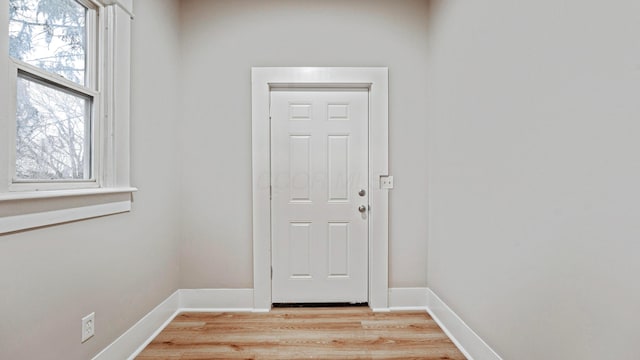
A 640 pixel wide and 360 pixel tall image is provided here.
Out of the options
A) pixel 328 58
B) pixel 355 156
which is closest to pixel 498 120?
pixel 355 156

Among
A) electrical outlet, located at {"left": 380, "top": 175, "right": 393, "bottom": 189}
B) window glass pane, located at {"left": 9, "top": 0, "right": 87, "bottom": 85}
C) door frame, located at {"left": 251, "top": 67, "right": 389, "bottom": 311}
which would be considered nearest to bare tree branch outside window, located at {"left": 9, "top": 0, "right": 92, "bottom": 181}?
window glass pane, located at {"left": 9, "top": 0, "right": 87, "bottom": 85}

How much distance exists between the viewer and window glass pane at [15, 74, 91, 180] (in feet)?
4.44

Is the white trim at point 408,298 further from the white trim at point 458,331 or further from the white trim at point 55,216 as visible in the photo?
the white trim at point 55,216

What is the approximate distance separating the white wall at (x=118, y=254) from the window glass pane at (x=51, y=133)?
277 millimetres

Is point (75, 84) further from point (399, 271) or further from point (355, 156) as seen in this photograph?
point (399, 271)

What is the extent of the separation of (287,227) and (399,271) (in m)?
1.01

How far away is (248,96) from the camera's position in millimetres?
2613

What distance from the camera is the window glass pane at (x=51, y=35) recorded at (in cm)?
134

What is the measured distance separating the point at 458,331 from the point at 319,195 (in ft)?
4.59

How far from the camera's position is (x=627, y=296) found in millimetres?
1002

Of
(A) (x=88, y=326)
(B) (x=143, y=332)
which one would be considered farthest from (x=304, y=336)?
(A) (x=88, y=326)

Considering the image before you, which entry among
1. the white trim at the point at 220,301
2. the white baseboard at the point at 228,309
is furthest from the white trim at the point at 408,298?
the white trim at the point at 220,301

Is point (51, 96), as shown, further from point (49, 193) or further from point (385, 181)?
point (385, 181)

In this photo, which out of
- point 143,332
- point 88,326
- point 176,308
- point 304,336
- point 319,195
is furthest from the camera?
point 319,195
